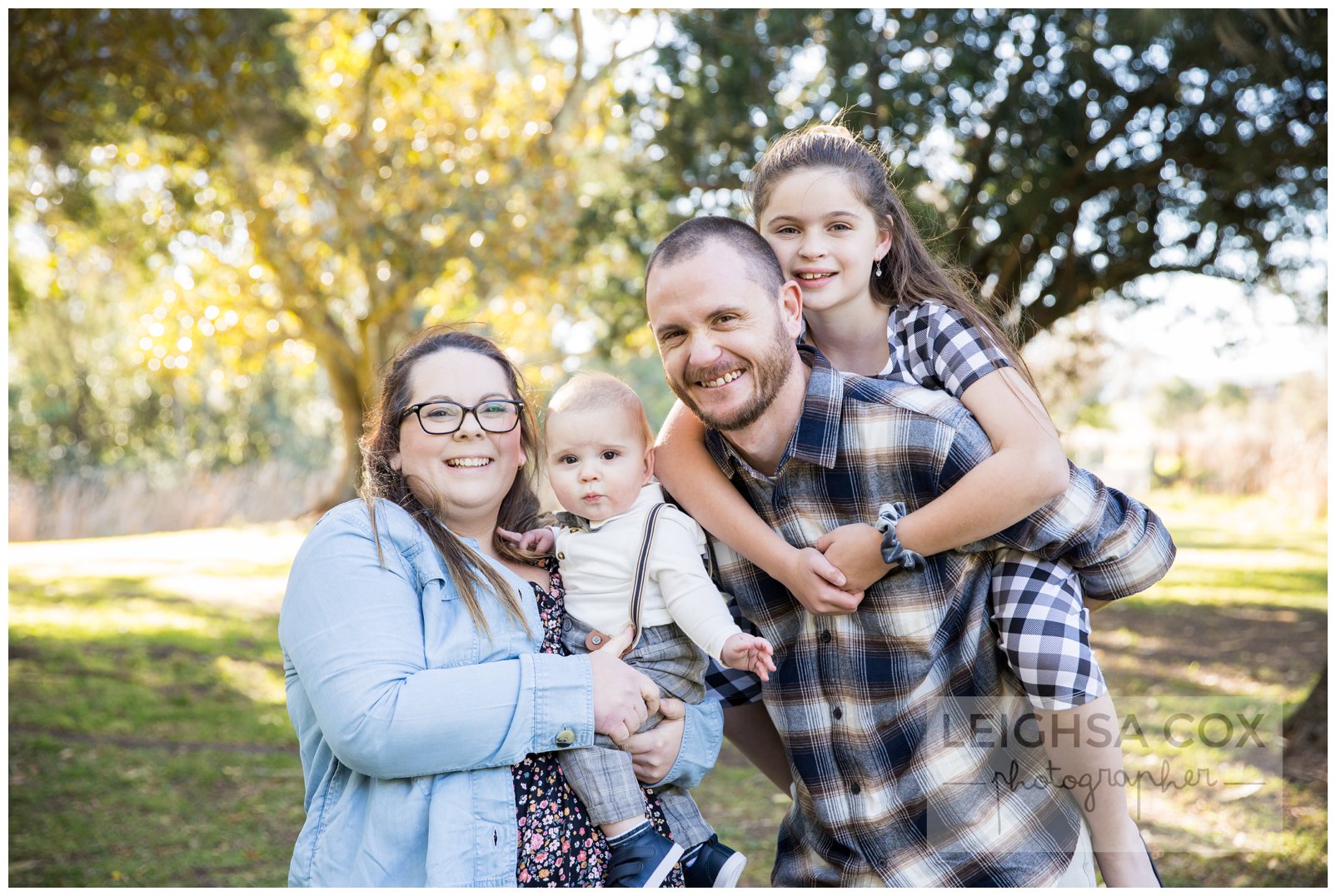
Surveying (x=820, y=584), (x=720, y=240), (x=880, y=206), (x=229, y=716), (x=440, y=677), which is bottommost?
(x=229, y=716)

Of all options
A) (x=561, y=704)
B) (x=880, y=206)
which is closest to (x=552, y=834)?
(x=561, y=704)

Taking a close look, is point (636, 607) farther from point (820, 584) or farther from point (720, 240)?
point (720, 240)

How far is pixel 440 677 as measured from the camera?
2.03 m

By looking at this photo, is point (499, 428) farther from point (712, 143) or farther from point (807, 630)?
point (712, 143)

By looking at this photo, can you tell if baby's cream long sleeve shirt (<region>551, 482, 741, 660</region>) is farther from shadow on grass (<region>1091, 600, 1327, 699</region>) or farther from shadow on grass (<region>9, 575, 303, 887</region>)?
shadow on grass (<region>1091, 600, 1327, 699</region>)

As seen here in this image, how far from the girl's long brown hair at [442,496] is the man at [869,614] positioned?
15.6 inches

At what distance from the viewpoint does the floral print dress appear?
2141mm

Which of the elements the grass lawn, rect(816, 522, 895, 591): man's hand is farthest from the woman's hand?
the grass lawn

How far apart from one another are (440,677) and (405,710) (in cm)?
9

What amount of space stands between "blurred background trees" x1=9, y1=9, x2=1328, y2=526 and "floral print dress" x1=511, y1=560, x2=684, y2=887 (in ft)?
3.45

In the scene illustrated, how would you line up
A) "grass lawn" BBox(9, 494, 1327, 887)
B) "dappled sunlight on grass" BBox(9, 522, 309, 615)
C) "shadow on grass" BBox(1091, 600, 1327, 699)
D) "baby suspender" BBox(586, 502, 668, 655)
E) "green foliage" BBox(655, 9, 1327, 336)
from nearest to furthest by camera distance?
"baby suspender" BBox(586, 502, 668, 655) → "grass lawn" BBox(9, 494, 1327, 887) → "green foliage" BBox(655, 9, 1327, 336) → "shadow on grass" BBox(1091, 600, 1327, 699) → "dappled sunlight on grass" BBox(9, 522, 309, 615)

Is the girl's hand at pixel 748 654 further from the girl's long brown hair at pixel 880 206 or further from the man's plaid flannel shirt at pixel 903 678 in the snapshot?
the girl's long brown hair at pixel 880 206

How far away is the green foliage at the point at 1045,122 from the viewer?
23.6 ft

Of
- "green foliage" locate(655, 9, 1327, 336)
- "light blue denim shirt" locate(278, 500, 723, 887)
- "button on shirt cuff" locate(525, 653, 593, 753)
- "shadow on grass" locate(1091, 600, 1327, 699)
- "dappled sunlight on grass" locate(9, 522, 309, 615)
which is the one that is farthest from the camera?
"dappled sunlight on grass" locate(9, 522, 309, 615)
